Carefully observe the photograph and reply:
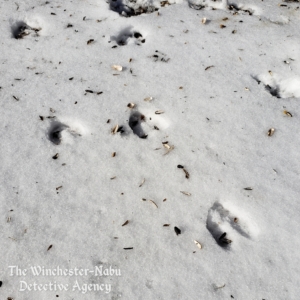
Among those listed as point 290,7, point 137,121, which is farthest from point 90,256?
point 290,7

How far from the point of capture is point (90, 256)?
7.01 feet

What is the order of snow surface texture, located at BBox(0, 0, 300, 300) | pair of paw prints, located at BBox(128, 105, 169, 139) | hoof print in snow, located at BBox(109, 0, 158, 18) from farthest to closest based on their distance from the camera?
hoof print in snow, located at BBox(109, 0, 158, 18) < pair of paw prints, located at BBox(128, 105, 169, 139) < snow surface texture, located at BBox(0, 0, 300, 300)

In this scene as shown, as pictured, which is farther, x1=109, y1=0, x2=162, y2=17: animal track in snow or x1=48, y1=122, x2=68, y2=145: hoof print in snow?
x1=109, y1=0, x2=162, y2=17: animal track in snow

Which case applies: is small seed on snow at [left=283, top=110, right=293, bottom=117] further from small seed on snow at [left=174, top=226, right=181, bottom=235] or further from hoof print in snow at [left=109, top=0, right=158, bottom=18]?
hoof print in snow at [left=109, top=0, right=158, bottom=18]

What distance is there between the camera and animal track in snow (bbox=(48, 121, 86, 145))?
2729 mm

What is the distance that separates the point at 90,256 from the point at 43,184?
692mm

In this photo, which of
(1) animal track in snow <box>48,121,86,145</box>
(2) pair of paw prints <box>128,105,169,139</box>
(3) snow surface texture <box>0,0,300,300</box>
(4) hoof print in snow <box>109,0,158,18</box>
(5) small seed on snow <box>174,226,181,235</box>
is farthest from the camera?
(4) hoof print in snow <box>109,0,158,18</box>

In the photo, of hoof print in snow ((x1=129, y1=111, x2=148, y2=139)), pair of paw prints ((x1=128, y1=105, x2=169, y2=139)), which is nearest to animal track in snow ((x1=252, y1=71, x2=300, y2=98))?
pair of paw prints ((x1=128, y1=105, x2=169, y2=139))

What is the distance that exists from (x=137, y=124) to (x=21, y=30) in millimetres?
1929

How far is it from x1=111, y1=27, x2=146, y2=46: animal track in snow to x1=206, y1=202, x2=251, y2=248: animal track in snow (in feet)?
6.79

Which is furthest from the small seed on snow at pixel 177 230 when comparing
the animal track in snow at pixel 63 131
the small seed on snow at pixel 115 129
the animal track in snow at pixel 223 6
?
the animal track in snow at pixel 223 6

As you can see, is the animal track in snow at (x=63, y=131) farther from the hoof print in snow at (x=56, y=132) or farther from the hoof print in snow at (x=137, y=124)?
the hoof print in snow at (x=137, y=124)

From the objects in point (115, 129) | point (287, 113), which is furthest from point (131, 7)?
point (287, 113)

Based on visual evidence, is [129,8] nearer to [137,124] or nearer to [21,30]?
[21,30]
